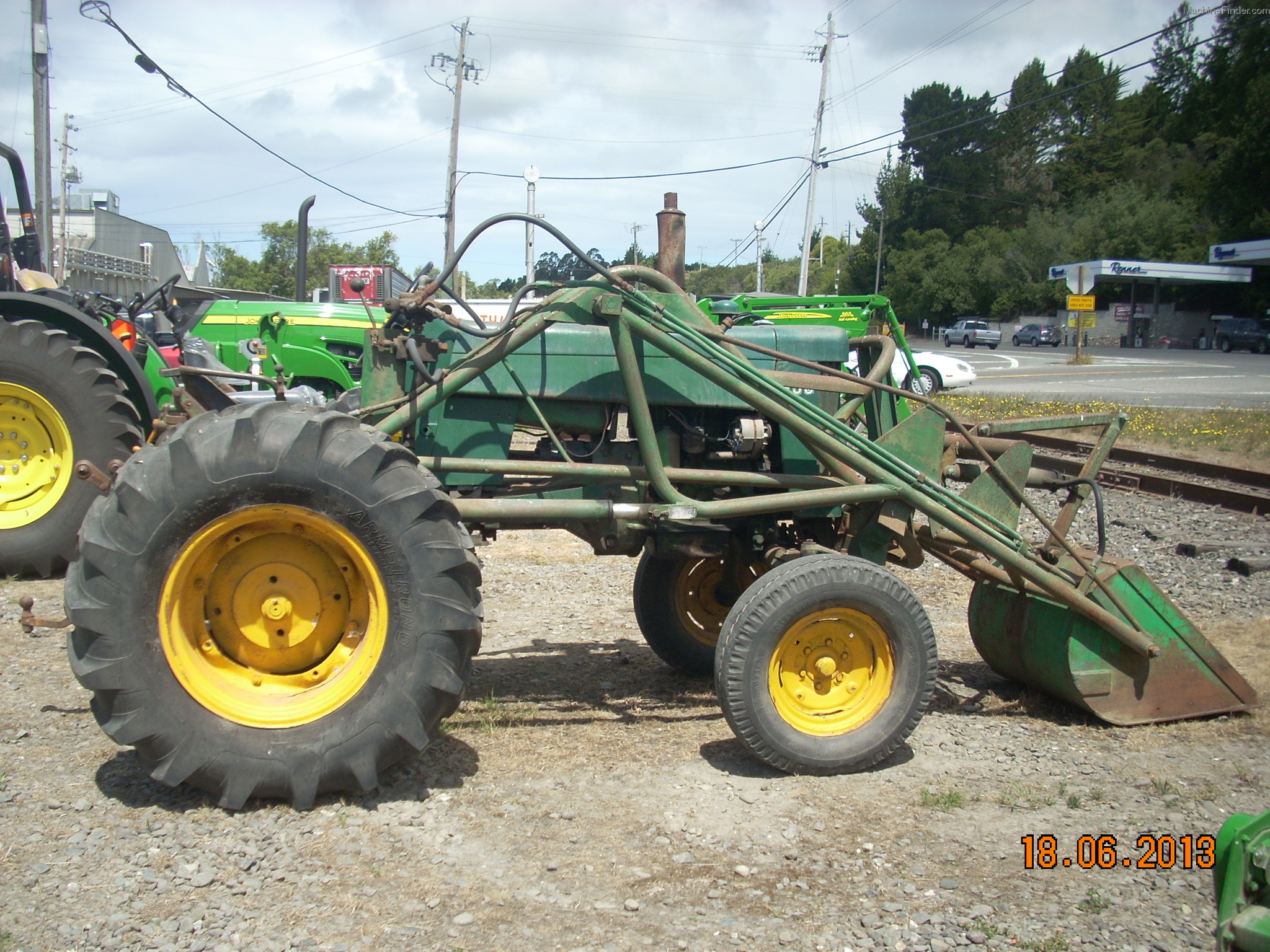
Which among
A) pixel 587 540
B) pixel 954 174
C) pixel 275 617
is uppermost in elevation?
pixel 954 174

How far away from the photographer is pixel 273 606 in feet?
12.0

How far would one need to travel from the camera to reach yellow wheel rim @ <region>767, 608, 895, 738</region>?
161 inches

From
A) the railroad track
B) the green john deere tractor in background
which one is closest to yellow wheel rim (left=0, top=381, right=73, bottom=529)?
the green john deere tractor in background

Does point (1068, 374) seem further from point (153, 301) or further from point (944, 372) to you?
point (153, 301)

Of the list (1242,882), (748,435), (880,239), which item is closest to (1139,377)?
(748,435)

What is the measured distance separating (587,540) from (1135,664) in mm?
2569

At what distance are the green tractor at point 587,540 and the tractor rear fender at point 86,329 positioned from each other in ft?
7.16

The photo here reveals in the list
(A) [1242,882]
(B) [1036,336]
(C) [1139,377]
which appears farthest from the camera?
(B) [1036,336]

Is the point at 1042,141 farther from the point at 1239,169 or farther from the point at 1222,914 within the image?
the point at 1222,914

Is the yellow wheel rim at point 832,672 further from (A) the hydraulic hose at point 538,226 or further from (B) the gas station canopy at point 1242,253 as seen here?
(B) the gas station canopy at point 1242,253

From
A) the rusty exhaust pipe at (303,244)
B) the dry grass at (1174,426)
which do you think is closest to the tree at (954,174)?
the dry grass at (1174,426)

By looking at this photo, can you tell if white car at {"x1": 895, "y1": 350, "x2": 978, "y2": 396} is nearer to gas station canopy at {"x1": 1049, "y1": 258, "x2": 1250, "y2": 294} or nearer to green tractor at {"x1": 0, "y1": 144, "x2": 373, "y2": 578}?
green tractor at {"x1": 0, "y1": 144, "x2": 373, "y2": 578}

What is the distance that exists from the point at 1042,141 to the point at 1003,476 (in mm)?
81720

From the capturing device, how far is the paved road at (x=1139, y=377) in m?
19.9
